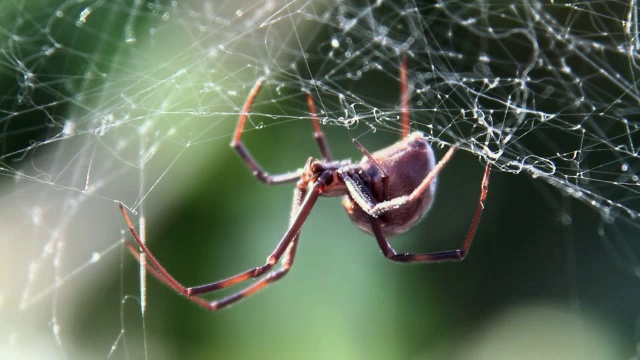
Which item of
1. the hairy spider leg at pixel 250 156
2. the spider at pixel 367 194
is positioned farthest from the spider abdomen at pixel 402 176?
the hairy spider leg at pixel 250 156

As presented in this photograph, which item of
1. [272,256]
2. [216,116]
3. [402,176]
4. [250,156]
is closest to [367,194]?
[402,176]

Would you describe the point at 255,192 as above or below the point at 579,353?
above

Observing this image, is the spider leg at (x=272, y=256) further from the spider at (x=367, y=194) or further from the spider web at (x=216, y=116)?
the spider web at (x=216, y=116)

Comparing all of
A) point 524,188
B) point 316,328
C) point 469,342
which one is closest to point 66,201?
point 316,328

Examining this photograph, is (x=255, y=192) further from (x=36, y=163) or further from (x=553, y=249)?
(x=553, y=249)

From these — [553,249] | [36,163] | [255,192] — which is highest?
[36,163]

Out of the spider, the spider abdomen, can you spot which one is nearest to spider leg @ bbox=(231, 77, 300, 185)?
the spider
